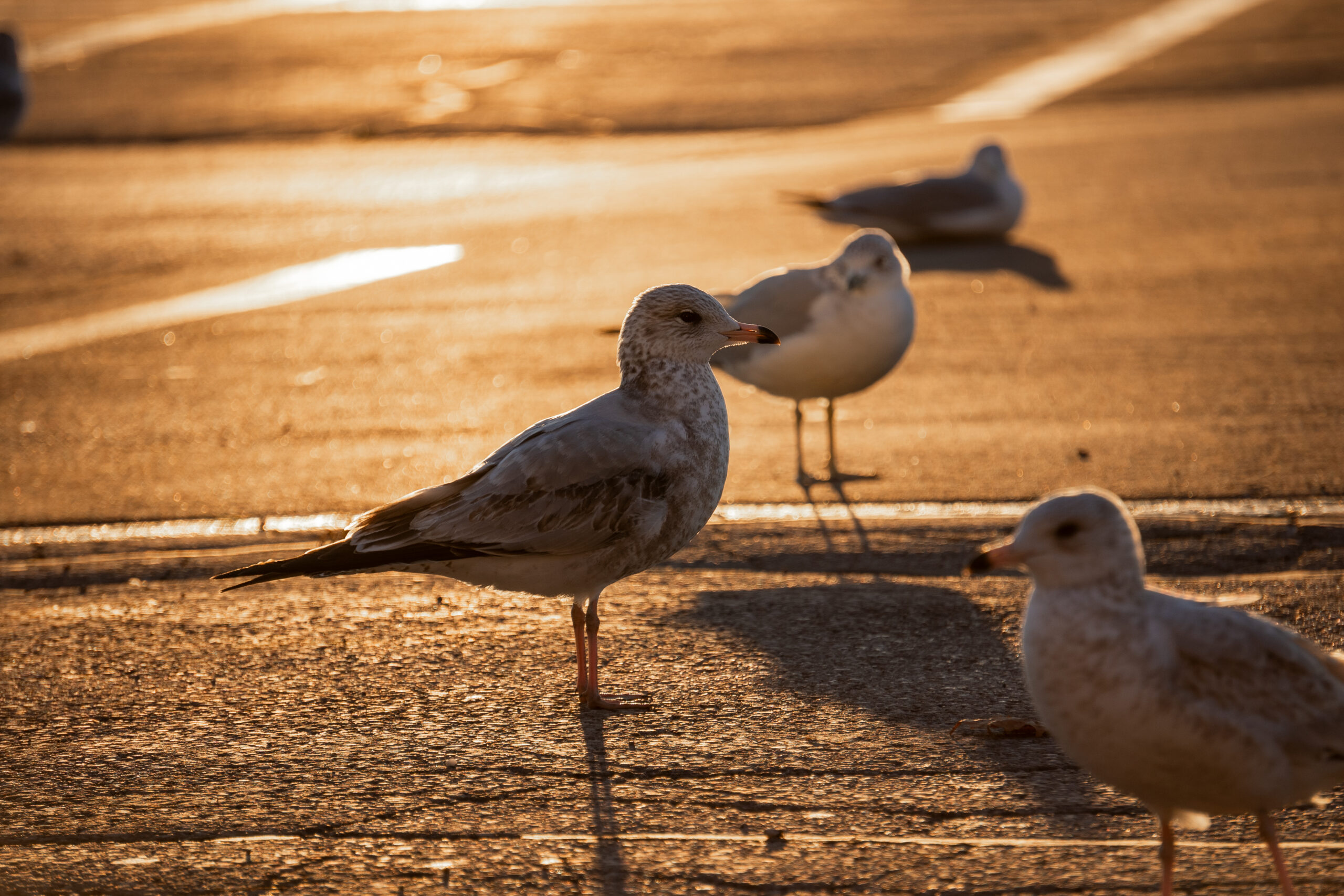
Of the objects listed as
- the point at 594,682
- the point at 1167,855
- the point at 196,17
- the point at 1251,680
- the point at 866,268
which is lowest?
the point at 1167,855

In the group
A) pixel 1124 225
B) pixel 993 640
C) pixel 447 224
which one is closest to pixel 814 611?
pixel 993 640

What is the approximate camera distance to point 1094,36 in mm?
24641

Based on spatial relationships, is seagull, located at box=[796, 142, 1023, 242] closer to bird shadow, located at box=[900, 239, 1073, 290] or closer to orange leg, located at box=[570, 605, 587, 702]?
bird shadow, located at box=[900, 239, 1073, 290]

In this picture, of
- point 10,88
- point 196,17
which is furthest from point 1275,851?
point 196,17

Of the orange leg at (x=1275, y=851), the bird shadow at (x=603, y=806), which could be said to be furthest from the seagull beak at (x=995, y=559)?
the bird shadow at (x=603, y=806)

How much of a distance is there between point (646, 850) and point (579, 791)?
15.6 inches

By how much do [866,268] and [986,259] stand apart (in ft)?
16.9

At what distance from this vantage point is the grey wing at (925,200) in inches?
473

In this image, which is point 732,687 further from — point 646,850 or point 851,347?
point 851,347

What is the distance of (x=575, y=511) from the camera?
4.66 meters

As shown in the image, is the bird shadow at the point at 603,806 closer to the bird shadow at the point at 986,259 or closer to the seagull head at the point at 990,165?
the bird shadow at the point at 986,259

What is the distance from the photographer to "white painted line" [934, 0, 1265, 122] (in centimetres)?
1922

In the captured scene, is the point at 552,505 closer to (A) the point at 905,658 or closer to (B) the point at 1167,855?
(A) the point at 905,658

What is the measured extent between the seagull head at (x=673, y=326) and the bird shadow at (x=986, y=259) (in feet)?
21.2
